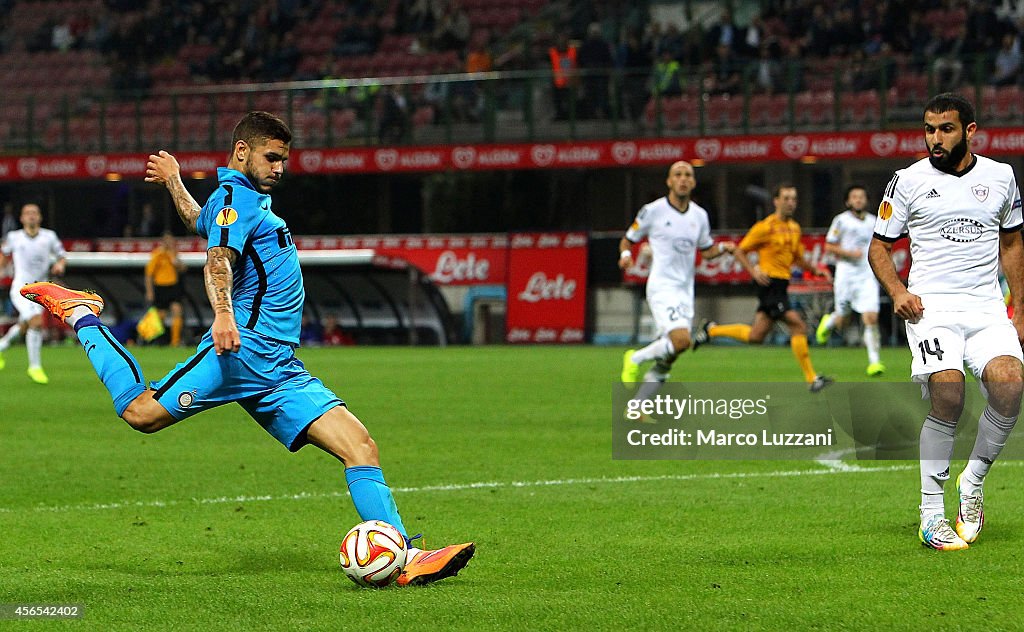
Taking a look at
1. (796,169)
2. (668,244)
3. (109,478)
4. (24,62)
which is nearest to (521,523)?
(109,478)

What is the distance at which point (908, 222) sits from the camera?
7117mm

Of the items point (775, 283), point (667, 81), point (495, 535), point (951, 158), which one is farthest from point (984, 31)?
point (495, 535)

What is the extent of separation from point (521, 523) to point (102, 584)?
2.31 meters

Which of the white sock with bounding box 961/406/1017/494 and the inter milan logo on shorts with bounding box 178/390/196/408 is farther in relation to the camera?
the white sock with bounding box 961/406/1017/494

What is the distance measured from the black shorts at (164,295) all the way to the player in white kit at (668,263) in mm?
18789

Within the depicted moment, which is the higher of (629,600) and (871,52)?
(871,52)

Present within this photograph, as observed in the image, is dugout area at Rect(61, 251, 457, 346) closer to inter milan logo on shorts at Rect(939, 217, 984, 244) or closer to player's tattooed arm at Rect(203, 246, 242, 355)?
inter milan logo on shorts at Rect(939, 217, 984, 244)

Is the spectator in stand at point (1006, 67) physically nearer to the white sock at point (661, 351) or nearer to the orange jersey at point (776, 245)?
the orange jersey at point (776, 245)

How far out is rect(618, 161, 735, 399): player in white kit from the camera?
13.4m

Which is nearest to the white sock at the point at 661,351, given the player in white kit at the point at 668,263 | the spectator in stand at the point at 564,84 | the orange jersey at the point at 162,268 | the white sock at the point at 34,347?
the player in white kit at the point at 668,263

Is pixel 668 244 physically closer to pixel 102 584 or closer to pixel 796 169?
pixel 102 584

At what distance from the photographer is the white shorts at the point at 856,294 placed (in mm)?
19516

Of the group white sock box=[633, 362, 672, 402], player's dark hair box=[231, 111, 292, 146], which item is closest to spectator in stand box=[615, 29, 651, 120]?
white sock box=[633, 362, 672, 402]

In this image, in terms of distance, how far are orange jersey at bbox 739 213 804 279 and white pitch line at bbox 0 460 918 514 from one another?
246 inches
